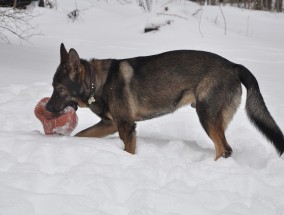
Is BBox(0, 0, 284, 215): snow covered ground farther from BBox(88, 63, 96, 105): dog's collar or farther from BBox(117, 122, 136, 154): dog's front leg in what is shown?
BBox(88, 63, 96, 105): dog's collar

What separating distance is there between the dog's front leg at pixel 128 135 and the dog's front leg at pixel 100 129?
1.07 ft

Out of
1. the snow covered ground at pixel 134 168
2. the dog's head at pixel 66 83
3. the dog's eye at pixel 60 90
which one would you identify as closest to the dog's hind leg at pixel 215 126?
the snow covered ground at pixel 134 168

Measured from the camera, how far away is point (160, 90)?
4629 millimetres

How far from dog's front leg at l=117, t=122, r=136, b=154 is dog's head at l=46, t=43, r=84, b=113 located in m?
0.57

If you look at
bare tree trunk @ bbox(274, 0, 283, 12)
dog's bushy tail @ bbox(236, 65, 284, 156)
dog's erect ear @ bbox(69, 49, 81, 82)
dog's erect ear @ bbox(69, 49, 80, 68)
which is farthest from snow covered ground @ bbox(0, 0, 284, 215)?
bare tree trunk @ bbox(274, 0, 283, 12)

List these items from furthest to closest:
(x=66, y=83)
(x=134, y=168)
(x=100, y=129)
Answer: (x=100, y=129) → (x=66, y=83) → (x=134, y=168)

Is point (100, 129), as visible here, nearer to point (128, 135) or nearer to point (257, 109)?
point (128, 135)

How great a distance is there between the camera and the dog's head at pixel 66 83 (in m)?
4.38

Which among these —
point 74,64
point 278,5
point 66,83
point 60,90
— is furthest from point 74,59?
point 278,5

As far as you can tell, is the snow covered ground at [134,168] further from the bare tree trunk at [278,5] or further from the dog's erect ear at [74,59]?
the bare tree trunk at [278,5]

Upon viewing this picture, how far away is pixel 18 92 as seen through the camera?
6.70 m

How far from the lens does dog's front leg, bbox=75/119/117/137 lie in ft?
15.9

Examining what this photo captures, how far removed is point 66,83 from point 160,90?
1015 millimetres

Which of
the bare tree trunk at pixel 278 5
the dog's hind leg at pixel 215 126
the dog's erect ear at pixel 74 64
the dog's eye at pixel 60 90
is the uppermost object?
the dog's erect ear at pixel 74 64
